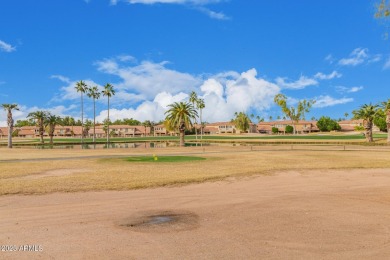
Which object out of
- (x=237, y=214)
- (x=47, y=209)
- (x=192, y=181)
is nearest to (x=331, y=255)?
(x=237, y=214)

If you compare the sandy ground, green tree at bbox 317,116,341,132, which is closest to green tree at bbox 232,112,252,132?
green tree at bbox 317,116,341,132

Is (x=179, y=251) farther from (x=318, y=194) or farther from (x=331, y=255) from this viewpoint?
(x=318, y=194)

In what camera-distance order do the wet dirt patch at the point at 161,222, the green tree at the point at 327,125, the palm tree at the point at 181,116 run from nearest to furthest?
1. the wet dirt patch at the point at 161,222
2. the palm tree at the point at 181,116
3. the green tree at the point at 327,125

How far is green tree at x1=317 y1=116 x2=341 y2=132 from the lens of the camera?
16900 centimetres

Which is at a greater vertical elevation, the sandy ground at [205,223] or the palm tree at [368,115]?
the palm tree at [368,115]

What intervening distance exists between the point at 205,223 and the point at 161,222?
1454mm

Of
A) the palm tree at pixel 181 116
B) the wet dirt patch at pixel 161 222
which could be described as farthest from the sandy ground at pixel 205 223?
the palm tree at pixel 181 116

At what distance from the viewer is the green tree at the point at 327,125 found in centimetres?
16900

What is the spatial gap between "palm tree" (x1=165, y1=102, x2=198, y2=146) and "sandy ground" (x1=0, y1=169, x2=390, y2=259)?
55718mm

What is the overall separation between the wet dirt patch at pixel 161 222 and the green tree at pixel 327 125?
170965 millimetres

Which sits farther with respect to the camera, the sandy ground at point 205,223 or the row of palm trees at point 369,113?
the row of palm trees at point 369,113

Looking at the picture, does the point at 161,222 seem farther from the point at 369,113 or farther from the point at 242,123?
the point at 242,123

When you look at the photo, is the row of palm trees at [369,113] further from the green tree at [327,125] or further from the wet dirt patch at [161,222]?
the green tree at [327,125]

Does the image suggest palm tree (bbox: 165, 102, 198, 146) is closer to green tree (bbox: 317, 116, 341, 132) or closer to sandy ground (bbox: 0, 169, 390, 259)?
sandy ground (bbox: 0, 169, 390, 259)
